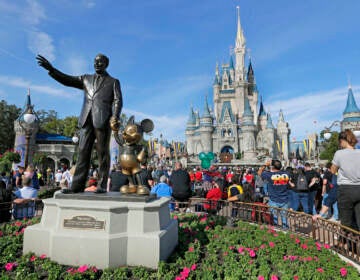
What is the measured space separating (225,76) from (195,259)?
71.4 meters

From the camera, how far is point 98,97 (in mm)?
4555

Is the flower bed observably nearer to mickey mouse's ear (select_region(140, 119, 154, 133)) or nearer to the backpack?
mickey mouse's ear (select_region(140, 119, 154, 133))

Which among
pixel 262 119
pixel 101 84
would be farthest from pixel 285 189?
pixel 262 119

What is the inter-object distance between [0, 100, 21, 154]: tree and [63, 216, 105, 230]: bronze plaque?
4776cm

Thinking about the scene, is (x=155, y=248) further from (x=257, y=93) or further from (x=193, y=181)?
(x=257, y=93)

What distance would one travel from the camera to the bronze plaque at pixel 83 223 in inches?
138

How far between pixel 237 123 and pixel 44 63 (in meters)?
61.6

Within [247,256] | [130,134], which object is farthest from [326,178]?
[130,134]

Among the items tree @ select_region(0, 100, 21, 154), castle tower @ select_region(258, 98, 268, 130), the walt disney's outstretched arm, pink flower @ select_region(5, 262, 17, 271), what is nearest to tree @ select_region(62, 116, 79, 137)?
tree @ select_region(0, 100, 21, 154)

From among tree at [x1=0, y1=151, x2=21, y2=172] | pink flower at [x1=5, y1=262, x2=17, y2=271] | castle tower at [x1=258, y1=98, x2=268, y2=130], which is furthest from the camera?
castle tower at [x1=258, y1=98, x2=268, y2=130]

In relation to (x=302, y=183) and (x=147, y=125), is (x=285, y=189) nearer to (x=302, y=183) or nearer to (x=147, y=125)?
(x=302, y=183)

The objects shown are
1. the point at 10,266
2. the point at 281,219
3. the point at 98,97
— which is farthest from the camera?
the point at 281,219

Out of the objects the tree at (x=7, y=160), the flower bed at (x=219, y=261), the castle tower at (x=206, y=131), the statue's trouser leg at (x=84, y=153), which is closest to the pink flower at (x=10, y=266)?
the flower bed at (x=219, y=261)

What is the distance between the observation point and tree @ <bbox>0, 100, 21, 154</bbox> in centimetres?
4262
